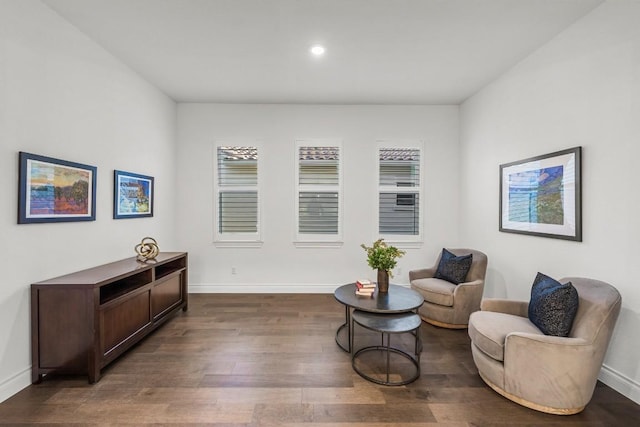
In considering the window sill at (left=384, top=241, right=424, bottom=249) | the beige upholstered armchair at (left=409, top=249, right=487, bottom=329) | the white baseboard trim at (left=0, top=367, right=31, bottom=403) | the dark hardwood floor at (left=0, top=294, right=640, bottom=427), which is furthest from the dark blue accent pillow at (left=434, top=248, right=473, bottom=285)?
the white baseboard trim at (left=0, top=367, right=31, bottom=403)

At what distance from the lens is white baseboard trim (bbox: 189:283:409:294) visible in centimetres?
448

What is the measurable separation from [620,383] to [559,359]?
30.9 inches

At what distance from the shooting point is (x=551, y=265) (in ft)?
9.14

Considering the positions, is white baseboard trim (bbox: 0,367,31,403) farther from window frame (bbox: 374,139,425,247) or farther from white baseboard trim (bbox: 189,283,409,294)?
window frame (bbox: 374,139,425,247)

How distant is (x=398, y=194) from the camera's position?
4617 mm

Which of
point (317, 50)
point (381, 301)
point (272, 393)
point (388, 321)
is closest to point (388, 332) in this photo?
point (388, 321)

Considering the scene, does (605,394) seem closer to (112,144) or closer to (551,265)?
(551,265)

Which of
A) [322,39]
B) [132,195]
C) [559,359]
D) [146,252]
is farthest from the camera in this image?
[132,195]

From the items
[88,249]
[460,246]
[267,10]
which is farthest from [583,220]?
[88,249]

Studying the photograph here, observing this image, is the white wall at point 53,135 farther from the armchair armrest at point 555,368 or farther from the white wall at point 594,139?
the white wall at point 594,139

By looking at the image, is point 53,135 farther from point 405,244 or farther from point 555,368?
point 405,244

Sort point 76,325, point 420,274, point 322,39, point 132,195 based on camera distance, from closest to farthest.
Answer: point 76,325, point 322,39, point 132,195, point 420,274

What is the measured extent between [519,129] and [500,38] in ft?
3.40

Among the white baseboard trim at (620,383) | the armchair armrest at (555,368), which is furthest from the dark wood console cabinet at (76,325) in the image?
the white baseboard trim at (620,383)
